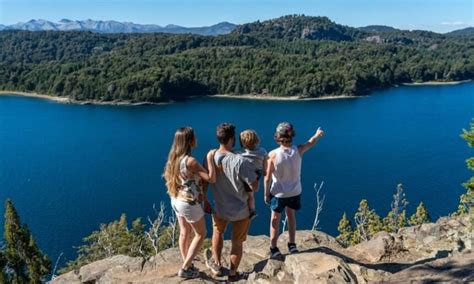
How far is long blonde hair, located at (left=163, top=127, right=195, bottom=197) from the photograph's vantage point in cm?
438

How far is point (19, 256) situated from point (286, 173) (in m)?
13.1

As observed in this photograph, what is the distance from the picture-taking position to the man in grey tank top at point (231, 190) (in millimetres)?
4461

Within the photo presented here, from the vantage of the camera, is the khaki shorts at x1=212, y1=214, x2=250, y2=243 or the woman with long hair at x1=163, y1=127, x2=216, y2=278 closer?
the woman with long hair at x1=163, y1=127, x2=216, y2=278

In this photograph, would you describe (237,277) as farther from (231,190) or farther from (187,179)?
(187,179)

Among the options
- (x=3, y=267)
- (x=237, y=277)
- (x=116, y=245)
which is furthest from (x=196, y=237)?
(x=116, y=245)

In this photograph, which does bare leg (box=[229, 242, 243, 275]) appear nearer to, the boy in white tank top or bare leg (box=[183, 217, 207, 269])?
bare leg (box=[183, 217, 207, 269])

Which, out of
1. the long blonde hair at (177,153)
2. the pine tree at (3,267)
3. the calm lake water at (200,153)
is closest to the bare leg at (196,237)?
the long blonde hair at (177,153)

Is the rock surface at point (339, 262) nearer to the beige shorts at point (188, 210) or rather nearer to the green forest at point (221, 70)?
the beige shorts at point (188, 210)

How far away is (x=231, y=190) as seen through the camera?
4.62 meters

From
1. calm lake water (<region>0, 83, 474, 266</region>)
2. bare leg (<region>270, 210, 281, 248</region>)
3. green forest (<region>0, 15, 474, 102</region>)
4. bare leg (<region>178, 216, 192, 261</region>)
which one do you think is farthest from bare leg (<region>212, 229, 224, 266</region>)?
green forest (<region>0, 15, 474, 102</region>)

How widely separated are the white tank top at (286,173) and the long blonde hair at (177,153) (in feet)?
3.05

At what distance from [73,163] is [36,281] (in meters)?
29.9

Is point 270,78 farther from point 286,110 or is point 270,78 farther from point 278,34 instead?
point 278,34

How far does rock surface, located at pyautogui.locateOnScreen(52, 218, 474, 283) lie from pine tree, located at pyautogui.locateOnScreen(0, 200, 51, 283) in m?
9.94
